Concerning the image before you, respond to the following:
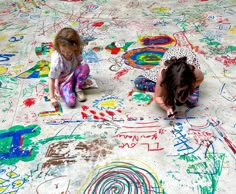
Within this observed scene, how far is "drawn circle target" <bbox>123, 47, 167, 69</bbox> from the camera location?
238cm

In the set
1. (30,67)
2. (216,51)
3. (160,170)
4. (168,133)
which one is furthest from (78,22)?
(160,170)

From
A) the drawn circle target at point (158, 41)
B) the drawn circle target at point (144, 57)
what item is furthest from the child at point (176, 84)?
the drawn circle target at point (158, 41)

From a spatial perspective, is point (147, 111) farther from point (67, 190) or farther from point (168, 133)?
point (67, 190)

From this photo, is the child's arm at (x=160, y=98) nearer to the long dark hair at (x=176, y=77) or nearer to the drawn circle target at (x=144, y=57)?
the long dark hair at (x=176, y=77)

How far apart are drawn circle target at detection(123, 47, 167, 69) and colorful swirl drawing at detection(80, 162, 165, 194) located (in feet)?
3.43

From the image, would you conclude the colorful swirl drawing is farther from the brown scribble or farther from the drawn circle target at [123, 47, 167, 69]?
the drawn circle target at [123, 47, 167, 69]

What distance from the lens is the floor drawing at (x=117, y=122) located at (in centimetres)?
143

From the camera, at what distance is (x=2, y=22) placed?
3258 mm

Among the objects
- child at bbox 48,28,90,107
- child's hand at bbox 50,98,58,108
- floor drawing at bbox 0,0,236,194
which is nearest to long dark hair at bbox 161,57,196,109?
floor drawing at bbox 0,0,236,194

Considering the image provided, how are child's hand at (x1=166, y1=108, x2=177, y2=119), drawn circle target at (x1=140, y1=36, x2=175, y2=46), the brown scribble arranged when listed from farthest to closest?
drawn circle target at (x1=140, y1=36, x2=175, y2=46), child's hand at (x1=166, y1=108, x2=177, y2=119), the brown scribble

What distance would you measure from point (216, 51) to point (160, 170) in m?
1.41

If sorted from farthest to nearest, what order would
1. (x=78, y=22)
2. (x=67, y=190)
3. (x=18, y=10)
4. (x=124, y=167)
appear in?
(x=18, y=10) → (x=78, y=22) → (x=124, y=167) → (x=67, y=190)

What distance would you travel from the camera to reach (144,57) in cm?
249

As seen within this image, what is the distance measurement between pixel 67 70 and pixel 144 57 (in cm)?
72
